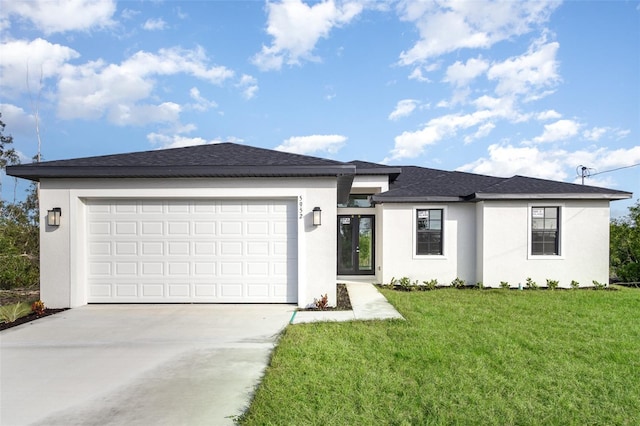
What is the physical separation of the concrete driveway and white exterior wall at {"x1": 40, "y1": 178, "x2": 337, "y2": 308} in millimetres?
870

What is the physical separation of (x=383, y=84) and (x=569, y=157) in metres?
20.3

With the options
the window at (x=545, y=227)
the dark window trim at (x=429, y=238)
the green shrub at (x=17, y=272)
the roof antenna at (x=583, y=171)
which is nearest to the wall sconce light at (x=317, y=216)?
the dark window trim at (x=429, y=238)

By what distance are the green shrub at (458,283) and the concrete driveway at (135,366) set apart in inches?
243

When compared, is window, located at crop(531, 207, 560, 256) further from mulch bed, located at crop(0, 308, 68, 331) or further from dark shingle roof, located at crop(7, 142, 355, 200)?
mulch bed, located at crop(0, 308, 68, 331)

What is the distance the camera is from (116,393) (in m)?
3.66

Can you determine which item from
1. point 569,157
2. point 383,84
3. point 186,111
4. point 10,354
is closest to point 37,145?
point 186,111

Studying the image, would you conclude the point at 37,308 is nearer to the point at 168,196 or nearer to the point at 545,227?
the point at 168,196

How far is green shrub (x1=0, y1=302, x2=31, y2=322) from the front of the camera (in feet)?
22.3

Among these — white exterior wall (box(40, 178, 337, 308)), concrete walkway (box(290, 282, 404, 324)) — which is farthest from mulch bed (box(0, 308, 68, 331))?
concrete walkway (box(290, 282, 404, 324))

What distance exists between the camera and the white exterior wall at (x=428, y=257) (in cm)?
1109

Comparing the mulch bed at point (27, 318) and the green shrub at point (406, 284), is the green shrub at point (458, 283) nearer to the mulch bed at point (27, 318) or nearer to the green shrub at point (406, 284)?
the green shrub at point (406, 284)

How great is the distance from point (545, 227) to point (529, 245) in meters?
0.79

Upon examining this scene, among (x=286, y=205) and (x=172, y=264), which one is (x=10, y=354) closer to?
(x=172, y=264)

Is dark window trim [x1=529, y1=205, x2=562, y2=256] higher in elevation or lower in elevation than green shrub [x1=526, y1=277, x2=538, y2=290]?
higher
